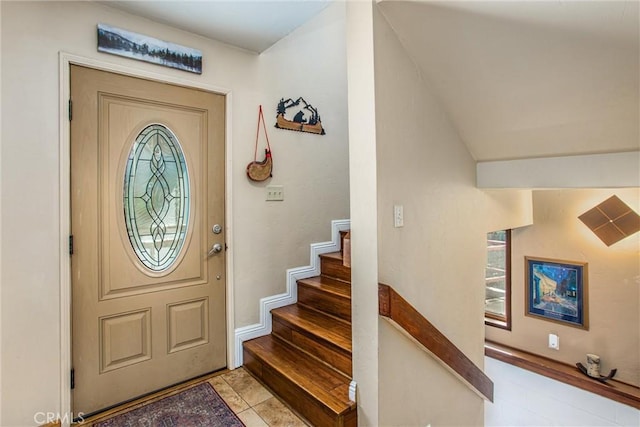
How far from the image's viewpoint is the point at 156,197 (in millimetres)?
2156

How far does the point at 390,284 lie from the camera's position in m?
1.71

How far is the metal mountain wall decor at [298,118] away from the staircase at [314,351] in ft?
3.67

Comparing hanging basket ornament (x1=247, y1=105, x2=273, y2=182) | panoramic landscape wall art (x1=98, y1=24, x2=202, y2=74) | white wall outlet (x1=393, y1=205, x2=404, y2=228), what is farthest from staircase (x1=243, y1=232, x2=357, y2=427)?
panoramic landscape wall art (x1=98, y1=24, x2=202, y2=74)

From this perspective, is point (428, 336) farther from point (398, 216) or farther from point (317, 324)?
point (317, 324)

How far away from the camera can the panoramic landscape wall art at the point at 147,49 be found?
1.93m

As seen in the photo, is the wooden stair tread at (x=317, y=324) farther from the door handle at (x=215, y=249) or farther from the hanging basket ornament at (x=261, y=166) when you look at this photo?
A: the hanging basket ornament at (x=261, y=166)

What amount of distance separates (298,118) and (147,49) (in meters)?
1.19

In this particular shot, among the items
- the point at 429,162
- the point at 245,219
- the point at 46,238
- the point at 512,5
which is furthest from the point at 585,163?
the point at 46,238

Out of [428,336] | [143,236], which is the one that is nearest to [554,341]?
[428,336]

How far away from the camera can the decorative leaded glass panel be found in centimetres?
208

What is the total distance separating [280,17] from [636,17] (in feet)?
5.68

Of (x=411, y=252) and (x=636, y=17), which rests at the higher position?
(x=636, y=17)

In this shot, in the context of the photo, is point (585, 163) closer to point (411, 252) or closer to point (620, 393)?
point (411, 252)

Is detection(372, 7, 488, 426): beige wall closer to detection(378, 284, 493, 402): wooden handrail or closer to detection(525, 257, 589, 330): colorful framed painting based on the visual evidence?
detection(378, 284, 493, 402): wooden handrail
